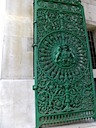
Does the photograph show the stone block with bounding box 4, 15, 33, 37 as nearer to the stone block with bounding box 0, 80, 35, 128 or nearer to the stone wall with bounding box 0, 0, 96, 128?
the stone wall with bounding box 0, 0, 96, 128

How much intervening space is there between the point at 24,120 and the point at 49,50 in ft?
2.20

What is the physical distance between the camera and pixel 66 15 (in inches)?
57.2

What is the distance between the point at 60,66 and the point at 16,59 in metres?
0.43

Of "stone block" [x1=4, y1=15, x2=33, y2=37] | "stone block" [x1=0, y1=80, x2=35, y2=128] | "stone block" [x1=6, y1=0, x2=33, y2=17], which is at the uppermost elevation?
"stone block" [x1=6, y1=0, x2=33, y2=17]

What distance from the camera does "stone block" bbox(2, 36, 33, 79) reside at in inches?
44.7

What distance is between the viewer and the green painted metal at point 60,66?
1134mm

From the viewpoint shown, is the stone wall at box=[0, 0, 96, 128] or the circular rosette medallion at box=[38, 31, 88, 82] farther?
the circular rosette medallion at box=[38, 31, 88, 82]

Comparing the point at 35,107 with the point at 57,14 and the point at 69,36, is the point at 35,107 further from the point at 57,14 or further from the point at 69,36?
the point at 57,14

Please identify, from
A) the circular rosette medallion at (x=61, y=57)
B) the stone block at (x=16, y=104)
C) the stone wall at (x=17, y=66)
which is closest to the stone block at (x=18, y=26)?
the stone wall at (x=17, y=66)

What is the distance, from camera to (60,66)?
1266mm

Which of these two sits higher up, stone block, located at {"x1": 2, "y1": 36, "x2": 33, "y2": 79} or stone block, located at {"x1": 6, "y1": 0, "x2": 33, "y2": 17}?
stone block, located at {"x1": 6, "y1": 0, "x2": 33, "y2": 17}

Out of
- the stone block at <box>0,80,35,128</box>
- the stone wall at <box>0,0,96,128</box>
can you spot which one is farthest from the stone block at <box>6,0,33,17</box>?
the stone block at <box>0,80,35,128</box>

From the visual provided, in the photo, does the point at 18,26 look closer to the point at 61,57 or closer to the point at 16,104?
the point at 61,57

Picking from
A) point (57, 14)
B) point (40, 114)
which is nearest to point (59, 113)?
point (40, 114)
